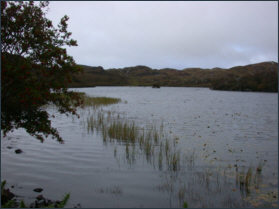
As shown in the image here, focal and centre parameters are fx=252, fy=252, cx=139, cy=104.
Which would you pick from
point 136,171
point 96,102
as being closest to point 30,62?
point 136,171

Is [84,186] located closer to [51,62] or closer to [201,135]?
[51,62]

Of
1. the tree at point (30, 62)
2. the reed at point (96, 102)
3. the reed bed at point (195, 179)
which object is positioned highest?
the tree at point (30, 62)

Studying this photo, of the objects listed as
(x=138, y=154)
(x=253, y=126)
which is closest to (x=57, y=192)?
(x=138, y=154)

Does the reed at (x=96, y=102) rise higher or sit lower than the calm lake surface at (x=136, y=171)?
higher

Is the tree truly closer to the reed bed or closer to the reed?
the reed bed

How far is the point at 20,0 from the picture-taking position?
891cm

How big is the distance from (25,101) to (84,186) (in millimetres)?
4074

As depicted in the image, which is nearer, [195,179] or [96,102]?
[195,179]

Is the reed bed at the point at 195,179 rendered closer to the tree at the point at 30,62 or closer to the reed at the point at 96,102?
the tree at the point at 30,62

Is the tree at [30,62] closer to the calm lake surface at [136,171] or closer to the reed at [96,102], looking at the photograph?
the calm lake surface at [136,171]

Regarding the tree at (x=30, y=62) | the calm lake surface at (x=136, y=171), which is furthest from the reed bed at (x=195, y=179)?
the tree at (x=30, y=62)

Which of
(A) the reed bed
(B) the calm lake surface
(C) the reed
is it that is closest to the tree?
(B) the calm lake surface

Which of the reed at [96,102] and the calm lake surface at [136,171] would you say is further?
the reed at [96,102]

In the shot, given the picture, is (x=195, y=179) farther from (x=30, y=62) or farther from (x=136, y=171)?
(x=30, y=62)
